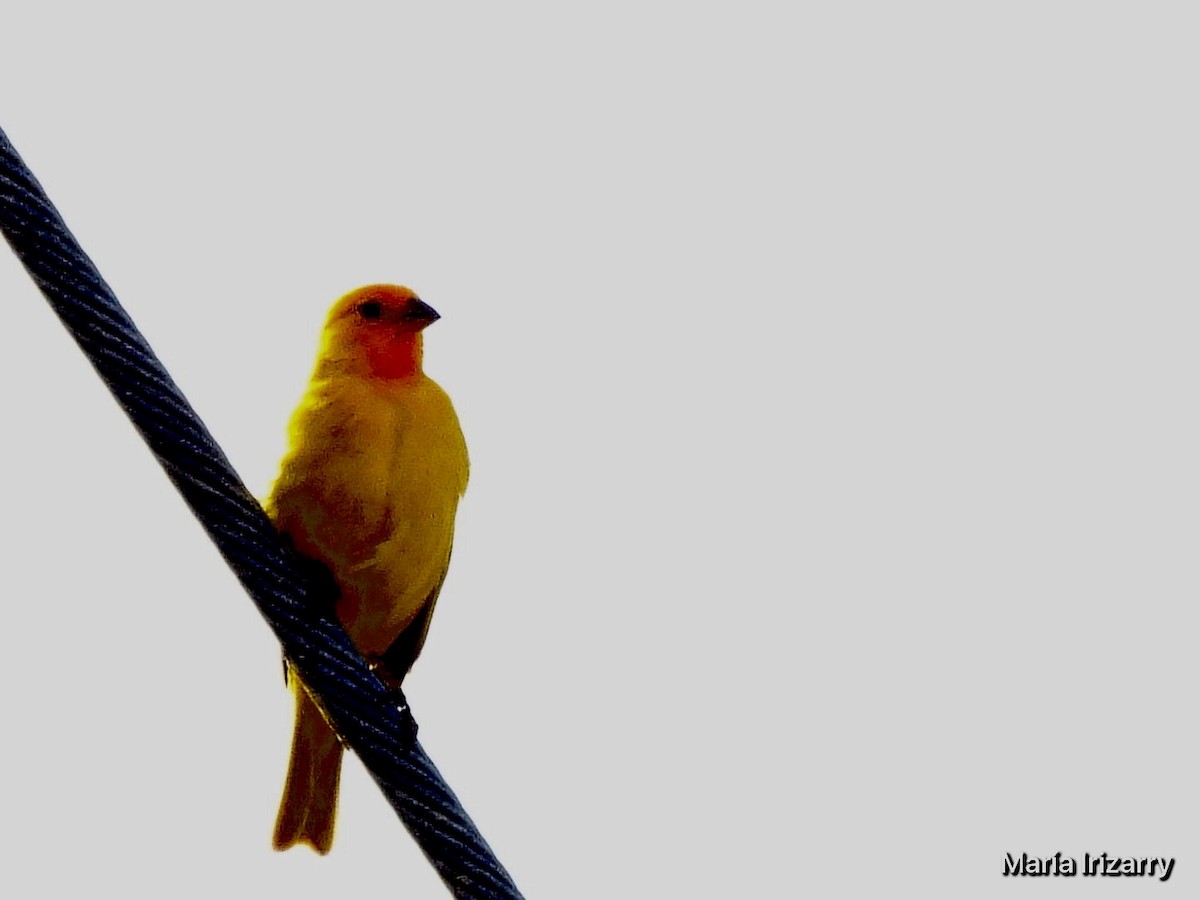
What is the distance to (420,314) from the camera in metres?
6.12

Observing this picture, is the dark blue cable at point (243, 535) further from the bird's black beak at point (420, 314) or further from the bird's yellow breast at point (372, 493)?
the bird's black beak at point (420, 314)

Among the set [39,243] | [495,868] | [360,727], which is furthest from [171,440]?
[495,868]

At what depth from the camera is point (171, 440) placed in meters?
3.50

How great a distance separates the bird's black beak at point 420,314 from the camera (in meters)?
6.10

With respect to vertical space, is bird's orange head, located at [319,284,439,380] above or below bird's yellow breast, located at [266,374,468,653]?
above

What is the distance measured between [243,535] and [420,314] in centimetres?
259

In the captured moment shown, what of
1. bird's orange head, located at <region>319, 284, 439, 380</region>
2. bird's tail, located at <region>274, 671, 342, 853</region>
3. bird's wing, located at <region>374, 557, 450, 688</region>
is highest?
bird's orange head, located at <region>319, 284, 439, 380</region>

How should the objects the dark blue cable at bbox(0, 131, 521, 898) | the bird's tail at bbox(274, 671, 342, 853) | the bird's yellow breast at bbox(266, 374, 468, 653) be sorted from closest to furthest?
the dark blue cable at bbox(0, 131, 521, 898) < the bird's yellow breast at bbox(266, 374, 468, 653) < the bird's tail at bbox(274, 671, 342, 853)

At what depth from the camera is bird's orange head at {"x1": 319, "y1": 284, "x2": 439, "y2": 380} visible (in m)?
5.75

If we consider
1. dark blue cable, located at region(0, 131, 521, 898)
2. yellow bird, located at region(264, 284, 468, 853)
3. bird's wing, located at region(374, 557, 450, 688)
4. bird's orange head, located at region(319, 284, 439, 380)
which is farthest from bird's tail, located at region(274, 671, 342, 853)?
dark blue cable, located at region(0, 131, 521, 898)

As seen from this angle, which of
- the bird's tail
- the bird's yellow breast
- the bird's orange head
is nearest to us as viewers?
the bird's yellow breast

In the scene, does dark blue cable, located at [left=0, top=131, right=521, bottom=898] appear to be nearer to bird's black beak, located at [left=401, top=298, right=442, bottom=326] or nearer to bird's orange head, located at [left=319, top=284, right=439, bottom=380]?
bird's orange head, located at [left=319, top=284, right=439, bottom=380]

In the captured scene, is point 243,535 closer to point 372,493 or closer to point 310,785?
point 372,493

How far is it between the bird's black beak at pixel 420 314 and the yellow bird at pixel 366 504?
13 centimetres
